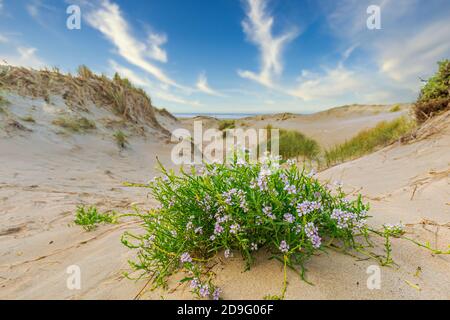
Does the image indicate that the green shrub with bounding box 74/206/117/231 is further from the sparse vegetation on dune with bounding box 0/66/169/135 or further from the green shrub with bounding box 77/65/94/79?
the green shrub with bounding box 77/65/94/79

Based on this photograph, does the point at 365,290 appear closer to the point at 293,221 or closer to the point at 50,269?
the point at 293,221

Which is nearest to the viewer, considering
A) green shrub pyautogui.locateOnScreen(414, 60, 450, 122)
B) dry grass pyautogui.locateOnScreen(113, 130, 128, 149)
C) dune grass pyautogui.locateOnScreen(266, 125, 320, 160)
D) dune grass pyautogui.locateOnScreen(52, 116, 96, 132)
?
green shrub pyautogui.locateOnScreen(414, 60, 450, 122)

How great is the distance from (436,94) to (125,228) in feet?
18.2

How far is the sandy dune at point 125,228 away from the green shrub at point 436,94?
0.56 m

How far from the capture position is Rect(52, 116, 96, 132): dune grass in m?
7.29

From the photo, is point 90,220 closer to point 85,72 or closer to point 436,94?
point 436,94

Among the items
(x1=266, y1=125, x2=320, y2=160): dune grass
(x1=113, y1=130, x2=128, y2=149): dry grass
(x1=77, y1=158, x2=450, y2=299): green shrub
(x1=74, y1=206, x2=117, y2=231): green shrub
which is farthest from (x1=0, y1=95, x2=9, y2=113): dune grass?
(x1=266, y1=125, x2=320, y2=160): dune grass

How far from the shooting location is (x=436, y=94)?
496 centimetres

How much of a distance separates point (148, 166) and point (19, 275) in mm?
5193

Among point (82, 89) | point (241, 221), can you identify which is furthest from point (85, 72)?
point (241, 221)

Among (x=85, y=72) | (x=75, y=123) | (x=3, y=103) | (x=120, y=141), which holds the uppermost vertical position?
(x=85, y=72)

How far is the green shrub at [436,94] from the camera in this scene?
15.7 feet

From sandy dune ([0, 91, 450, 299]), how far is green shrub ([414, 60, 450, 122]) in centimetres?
56
